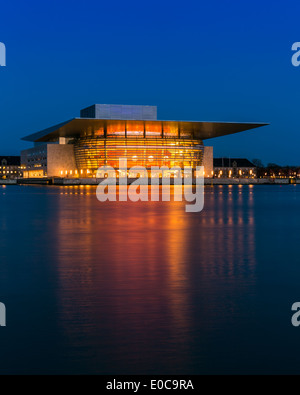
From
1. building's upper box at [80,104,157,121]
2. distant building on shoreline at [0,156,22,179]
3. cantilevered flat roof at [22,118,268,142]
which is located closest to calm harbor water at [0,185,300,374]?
cantilevered flat roof at [22,118,268,142]

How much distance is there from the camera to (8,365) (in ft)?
14.3

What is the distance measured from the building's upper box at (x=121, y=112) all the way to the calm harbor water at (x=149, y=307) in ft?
296

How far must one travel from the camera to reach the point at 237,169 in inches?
6471

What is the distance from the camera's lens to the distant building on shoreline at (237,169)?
163000 mm

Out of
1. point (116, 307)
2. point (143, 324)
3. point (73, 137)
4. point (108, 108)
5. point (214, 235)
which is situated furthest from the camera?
point (73, 137)

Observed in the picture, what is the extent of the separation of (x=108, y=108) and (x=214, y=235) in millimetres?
88680

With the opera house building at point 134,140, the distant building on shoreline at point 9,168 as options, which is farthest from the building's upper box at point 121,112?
the distant building on shoreline at point 9,168

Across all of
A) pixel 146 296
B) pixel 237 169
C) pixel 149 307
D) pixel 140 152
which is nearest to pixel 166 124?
pixel 140 152

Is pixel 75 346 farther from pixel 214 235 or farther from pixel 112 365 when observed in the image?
pixel 214 235

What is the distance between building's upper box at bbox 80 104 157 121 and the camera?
102 m

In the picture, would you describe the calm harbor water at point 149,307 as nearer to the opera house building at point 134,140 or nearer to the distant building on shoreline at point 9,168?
the opera house building at point 134,140

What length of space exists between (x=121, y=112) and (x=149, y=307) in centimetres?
9797

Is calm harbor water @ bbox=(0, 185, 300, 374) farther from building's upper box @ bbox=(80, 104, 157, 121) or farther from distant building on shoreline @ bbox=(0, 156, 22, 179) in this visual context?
distant building on shoreline @ bbox=(0, 156, 22, 179)
